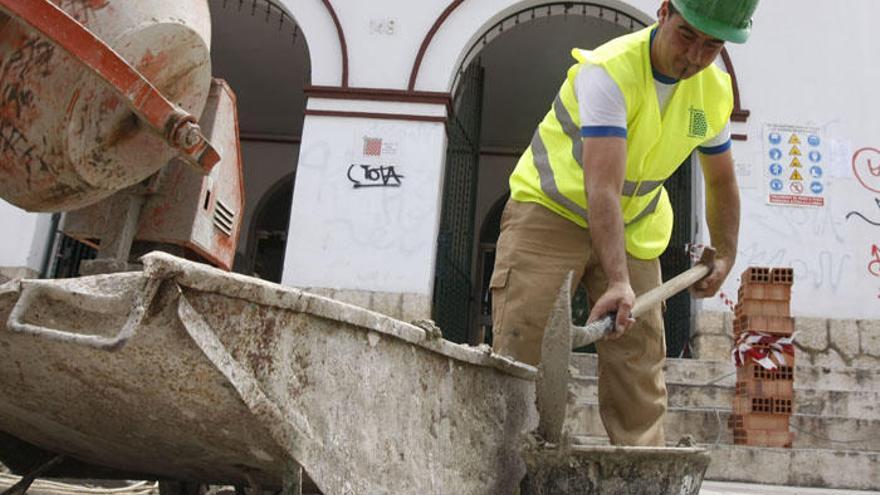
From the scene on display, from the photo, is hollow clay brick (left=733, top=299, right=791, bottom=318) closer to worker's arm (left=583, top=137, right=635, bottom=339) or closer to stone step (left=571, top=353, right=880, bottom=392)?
stone step (left=571, top=353, right=880, bottom=392)

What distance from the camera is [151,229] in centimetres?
308

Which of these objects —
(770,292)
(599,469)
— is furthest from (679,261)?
(599,469)

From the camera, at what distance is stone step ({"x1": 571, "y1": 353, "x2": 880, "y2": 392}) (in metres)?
5.89

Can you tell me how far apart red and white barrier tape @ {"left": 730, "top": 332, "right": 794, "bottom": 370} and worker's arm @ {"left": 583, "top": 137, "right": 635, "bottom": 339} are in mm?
3248

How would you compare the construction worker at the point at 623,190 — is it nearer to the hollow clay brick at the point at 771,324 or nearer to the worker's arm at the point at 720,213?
the worker's arm at the point at 720,213

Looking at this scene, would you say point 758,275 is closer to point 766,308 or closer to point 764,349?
point 766,308

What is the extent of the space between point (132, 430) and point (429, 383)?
696 millimetres

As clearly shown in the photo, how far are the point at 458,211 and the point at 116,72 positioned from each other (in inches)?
260

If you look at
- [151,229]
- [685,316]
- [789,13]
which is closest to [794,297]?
[685,316]

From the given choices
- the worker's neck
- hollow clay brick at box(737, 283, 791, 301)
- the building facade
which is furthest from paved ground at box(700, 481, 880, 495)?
the building facade

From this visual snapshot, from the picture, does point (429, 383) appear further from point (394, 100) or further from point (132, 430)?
point (394, 100)

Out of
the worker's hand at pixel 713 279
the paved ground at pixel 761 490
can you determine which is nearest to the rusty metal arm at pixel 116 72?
the worker's hand at pixel 713 279

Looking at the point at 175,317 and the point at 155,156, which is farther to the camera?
the point at 155,156

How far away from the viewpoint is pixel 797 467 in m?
4.44
